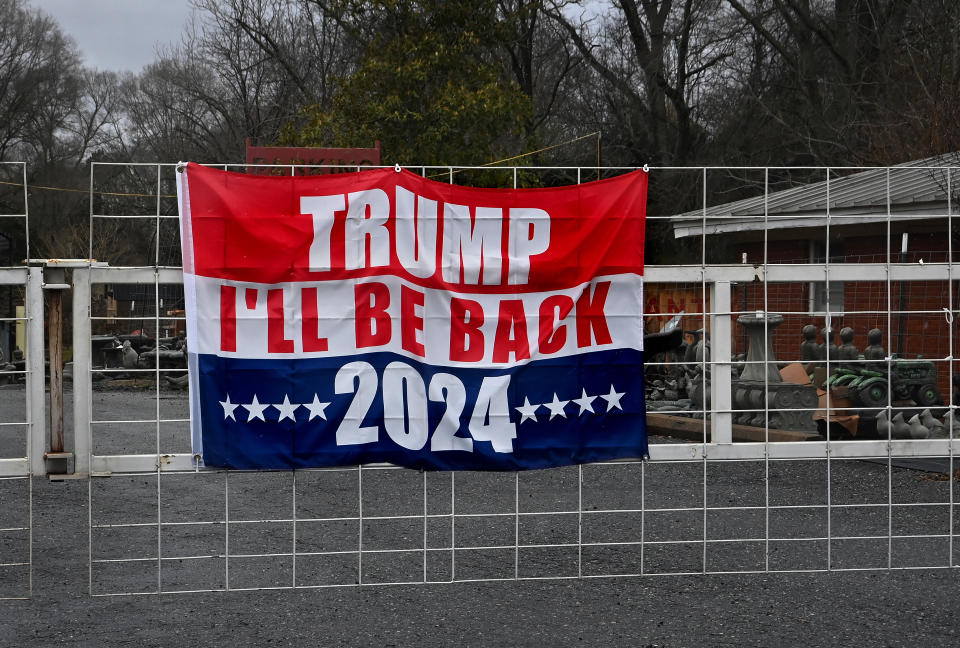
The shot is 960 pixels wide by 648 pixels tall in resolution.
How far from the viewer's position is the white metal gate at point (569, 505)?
5.59 metres

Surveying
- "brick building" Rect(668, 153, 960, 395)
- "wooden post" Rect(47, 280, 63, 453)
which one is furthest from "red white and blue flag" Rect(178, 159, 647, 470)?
"brick building" Rect(668, 153, 960, 395)

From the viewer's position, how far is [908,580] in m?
6.12

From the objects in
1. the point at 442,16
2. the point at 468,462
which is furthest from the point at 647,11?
the point at 468,462

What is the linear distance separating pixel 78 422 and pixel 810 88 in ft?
93.7

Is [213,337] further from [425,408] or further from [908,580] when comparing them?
[908,580]

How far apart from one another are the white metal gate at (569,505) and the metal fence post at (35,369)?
18cm

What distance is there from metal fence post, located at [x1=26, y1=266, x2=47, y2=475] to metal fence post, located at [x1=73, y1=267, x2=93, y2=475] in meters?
0.16

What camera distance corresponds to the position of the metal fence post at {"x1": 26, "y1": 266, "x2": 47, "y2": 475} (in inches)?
207

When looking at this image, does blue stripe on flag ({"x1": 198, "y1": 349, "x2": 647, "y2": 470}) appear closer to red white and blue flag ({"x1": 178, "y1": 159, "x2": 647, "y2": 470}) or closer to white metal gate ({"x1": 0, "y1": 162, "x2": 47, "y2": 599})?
red white and blue flag ({"x1": 178, "y1": 159, "x2": 647, "y2": 470})

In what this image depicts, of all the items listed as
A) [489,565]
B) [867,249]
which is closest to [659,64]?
[867,249]

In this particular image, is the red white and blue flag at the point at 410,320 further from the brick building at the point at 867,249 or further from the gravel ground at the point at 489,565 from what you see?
the brick building at the point at 867,249

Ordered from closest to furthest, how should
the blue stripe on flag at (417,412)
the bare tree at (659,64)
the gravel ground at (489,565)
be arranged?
A: the gravel ground at (489,565) < the blue stripe on flag at (417,412) < the bare tree at (659,64)

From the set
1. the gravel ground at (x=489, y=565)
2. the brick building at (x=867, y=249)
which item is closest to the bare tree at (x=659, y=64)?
the brick building at (x=867, y=249)

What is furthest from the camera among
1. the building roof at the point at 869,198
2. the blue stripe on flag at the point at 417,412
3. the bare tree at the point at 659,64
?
the bare tree at the point at 659,64
